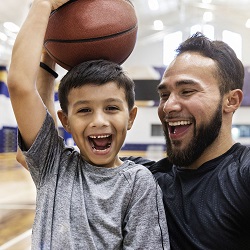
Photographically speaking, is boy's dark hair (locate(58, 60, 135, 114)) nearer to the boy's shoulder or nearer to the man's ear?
the boy's shoulder

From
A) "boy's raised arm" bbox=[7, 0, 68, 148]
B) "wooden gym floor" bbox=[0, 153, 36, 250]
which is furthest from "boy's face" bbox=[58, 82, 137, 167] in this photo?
"wooden gym floor" bbox=[0, 153, 36, 250]

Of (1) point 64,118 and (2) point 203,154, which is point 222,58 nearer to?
(2) point 203,154

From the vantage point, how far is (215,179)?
1.14 meters

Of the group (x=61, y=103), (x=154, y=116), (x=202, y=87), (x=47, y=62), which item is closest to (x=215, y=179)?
(x=202, y=87)

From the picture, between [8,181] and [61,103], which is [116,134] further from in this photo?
[8,181]

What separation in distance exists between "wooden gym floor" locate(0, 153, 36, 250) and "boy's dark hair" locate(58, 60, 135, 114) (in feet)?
5.84

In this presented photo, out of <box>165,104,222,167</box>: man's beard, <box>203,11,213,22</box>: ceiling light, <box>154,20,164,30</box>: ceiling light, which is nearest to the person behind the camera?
<box>165,104,222,167</box>: man's beard

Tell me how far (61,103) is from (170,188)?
40cm

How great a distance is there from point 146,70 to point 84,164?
6094mm

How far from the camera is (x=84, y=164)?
1.12m

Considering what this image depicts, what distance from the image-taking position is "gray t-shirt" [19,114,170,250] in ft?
3.28

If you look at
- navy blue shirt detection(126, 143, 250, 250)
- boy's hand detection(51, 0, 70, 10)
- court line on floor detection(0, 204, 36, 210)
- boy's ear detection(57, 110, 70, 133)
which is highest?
boy's hand detection(51, 0, 70, 10)

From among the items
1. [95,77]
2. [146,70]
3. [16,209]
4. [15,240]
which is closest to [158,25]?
[146,70]

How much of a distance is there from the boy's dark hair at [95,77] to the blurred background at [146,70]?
122 cm
